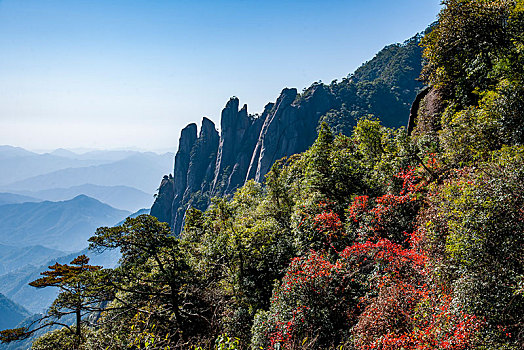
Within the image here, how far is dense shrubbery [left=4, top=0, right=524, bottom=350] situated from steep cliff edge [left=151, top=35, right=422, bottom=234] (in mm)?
79328

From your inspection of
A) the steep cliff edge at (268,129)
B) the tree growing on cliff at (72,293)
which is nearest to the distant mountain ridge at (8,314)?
the steep cliff edge at (268,129)

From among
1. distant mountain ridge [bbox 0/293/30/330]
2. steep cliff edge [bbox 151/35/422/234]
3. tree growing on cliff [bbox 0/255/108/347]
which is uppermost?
steep cliff edge [bbox 151/35/422/234]

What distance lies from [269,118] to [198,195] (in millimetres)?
42625

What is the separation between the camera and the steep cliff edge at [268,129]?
99375mm

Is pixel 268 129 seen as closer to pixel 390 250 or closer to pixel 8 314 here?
pixel 390 250

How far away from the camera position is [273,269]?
13.4m

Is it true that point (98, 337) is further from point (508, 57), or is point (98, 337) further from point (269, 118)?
point (269, 118)

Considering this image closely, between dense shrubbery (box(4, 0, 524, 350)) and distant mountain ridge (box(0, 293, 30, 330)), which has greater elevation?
dense shrubbery (box(4, 0, 524, 350))

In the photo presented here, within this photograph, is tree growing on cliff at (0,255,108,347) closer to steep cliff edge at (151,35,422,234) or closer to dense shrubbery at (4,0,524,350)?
dense shrubbery at (4,0,524,350)

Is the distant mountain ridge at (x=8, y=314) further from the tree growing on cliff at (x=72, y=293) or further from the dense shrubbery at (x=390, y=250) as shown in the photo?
the dense shrubbery at (x=390, y=250)

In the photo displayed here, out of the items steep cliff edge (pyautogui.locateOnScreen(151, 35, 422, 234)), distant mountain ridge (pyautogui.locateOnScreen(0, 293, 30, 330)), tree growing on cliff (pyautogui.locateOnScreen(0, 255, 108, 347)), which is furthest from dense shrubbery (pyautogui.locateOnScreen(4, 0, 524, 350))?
distant mountain ridge (pyautogui.locateOnScreen(0, 293, 30, 330))

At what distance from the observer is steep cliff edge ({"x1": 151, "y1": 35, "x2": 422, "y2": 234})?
326 feet

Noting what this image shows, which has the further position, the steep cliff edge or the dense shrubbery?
the steep cliff edge

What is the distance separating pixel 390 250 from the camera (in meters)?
9.71
